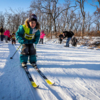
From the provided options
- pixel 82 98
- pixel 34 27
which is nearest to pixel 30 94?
pixel 82 98

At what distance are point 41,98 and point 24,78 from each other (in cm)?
70

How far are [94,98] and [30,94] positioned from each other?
1062 mm

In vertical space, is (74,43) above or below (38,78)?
above

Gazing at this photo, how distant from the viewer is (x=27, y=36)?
8.18ft

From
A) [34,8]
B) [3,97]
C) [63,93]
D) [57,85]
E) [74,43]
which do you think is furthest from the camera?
[34,8]

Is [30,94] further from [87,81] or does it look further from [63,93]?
[87,81]

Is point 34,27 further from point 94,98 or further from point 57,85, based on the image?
point 94,98

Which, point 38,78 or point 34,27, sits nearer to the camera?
point 38,78

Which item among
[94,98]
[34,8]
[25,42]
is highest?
[34,8]

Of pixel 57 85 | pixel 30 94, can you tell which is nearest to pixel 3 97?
pixel 30 94

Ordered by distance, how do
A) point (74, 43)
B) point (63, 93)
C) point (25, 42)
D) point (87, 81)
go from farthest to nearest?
point (74, 43) < point (25, 42) < point (87, 81) < point (63, 93)

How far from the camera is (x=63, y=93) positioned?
138 centimetres

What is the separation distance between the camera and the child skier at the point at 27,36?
2.36m

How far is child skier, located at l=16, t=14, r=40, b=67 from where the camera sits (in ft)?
7.74
